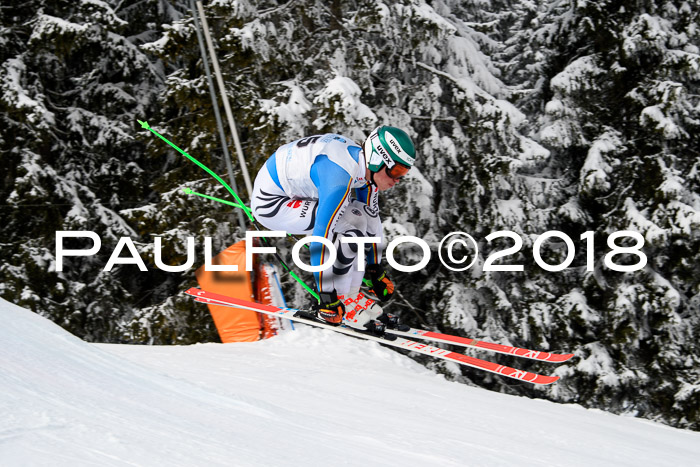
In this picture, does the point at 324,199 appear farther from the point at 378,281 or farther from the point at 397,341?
the point at 397,341

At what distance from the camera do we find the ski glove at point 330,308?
4.15 m

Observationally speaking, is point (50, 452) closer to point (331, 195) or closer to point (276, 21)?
point (331, 195)

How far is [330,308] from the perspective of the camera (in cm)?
415

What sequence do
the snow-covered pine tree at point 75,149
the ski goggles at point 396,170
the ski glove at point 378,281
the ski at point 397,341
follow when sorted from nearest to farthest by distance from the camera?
1. the ski goggles at point 396,170
2. the ski at point 397,341
3. the ski glove at point 378,281
4. the snow-covered pine tree at point 75,149

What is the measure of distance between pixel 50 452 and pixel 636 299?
8.91 meters

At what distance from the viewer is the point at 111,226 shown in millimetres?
9609

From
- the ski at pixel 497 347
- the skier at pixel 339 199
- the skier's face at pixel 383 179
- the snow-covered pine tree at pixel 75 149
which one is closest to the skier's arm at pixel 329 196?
the skier at pixel 339 199

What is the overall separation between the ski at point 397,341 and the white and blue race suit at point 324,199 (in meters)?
0.39

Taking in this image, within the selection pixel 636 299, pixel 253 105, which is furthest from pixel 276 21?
pixel 636 299

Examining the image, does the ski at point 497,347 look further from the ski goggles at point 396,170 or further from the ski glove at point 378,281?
the ski goggles at point 396,170

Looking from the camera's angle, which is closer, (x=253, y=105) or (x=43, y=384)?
(x=43, y=384)

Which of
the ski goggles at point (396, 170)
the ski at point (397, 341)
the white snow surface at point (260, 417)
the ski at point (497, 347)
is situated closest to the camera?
the white snow surface at point (260, 417)

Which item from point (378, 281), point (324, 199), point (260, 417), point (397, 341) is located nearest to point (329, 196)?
point (324, 199)

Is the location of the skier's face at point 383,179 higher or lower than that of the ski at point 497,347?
higher
